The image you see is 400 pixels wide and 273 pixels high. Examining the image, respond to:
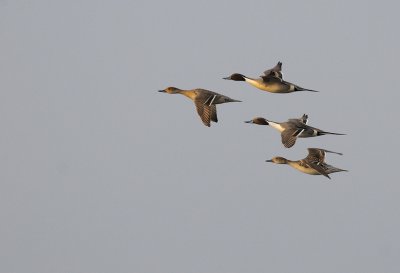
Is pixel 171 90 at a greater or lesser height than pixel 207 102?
lesser

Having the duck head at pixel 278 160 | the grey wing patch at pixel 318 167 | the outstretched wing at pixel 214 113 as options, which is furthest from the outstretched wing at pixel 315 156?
the outstretched wing at pixel 214 113

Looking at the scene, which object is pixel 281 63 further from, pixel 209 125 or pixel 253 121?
pixel 209 125

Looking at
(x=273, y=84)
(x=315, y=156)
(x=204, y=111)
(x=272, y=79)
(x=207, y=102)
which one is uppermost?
(x=272, y=79)

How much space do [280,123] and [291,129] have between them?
1.73 m

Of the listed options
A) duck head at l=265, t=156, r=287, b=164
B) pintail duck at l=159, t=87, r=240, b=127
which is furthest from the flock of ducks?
duck head at l=265, t=156, r=287, b=164

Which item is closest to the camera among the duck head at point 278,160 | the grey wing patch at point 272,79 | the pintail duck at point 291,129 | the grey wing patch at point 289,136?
the grey wing patch at point 289,136

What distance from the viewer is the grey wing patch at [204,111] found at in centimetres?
4516

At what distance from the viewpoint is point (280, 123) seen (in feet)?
154

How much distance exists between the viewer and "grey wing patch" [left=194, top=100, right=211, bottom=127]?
45.2 metres

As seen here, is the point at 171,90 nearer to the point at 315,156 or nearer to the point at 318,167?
the point at 315,156

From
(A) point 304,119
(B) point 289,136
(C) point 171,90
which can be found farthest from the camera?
(C) point 171,90

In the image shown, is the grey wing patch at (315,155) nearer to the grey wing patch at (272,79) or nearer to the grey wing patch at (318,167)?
the grey wing patch at (318,167)

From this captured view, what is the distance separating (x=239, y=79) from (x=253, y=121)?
195 centimetres

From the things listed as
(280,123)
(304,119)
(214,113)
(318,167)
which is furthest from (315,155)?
(214,113)
